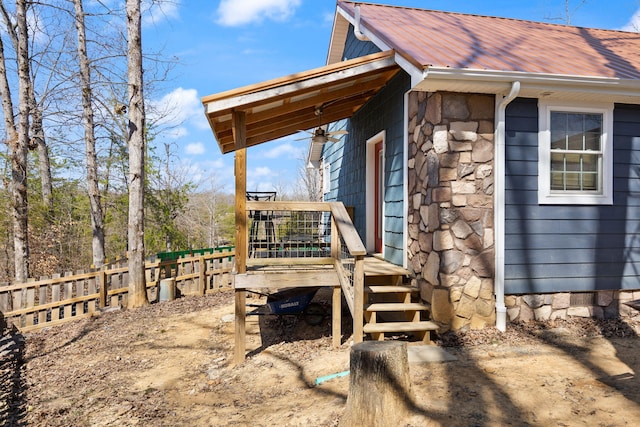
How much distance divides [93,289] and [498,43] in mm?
7750

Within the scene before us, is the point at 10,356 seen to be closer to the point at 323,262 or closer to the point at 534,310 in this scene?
the point at 323,262

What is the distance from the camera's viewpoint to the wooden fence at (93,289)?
6.32 m

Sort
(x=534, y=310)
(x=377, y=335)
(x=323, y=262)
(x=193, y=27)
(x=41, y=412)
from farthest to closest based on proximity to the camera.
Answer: (x=193, y=27) < (x=323, y=262) < (x=534, y=310) < (x=377, y=335) < (x=41, y=412)

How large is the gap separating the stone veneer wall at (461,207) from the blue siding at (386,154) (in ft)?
2.95

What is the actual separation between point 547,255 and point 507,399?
2.25 metres

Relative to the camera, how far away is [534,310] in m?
4.70

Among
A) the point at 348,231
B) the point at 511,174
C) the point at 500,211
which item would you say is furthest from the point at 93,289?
the point at 511,174

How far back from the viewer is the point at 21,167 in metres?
8.16

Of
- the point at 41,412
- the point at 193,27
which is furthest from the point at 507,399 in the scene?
the point at 193,27

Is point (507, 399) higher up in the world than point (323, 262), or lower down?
lower down


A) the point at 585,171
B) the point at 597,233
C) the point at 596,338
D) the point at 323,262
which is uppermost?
the point at 585,171

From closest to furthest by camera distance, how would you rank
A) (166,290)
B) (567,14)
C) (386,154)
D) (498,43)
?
(498,43), (386,154), (166,290), (567,14)

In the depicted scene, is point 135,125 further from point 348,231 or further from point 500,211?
point 500,211

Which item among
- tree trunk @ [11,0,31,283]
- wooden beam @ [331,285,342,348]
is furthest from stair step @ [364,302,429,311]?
tree trunk @ [11,0,31,283]
